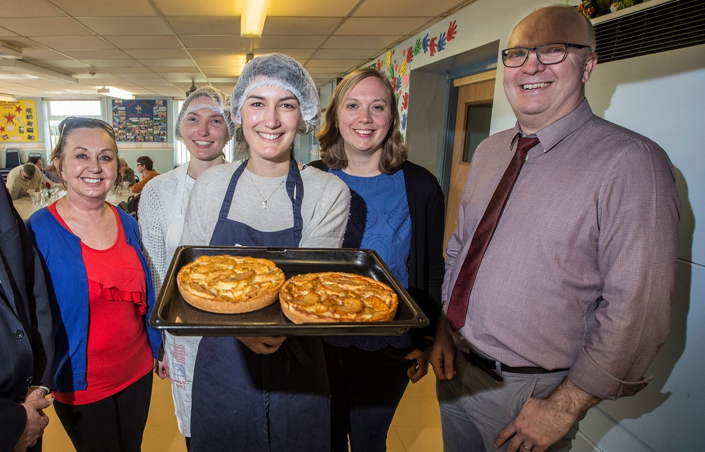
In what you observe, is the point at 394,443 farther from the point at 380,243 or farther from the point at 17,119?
the point at 17,119

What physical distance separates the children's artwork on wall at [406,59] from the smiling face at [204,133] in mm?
2082

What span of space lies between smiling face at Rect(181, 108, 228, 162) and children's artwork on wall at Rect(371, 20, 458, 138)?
208 centimetres

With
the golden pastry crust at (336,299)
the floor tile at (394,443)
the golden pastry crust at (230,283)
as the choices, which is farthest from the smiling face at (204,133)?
the floor tile at (394,443)

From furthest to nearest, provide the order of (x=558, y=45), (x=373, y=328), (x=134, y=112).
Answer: (x=134, y=112) < (x=558, y=45) < (x=373, y=328)

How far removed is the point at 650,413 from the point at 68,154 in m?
2.75

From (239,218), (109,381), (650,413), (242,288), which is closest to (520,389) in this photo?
(650,413)

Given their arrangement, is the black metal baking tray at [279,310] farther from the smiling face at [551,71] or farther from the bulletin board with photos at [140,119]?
the bulletin board with photos at [140,119]

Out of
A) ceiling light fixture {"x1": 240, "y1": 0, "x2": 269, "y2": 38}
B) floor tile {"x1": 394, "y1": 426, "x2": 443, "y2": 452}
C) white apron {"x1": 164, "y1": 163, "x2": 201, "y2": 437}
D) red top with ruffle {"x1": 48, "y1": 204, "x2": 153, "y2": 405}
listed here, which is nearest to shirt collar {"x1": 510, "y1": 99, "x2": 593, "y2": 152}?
white apron {"x1": 164, "y1": 163, "x2": 201, "y2": 437}

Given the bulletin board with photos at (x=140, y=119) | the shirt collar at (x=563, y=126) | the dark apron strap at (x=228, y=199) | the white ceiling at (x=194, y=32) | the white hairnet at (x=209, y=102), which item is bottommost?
the dark apron strap at (x=228, y=199)

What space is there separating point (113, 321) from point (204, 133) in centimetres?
100

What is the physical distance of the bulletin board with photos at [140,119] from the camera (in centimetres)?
1310

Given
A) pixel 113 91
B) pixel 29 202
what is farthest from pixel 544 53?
pixel 113 91

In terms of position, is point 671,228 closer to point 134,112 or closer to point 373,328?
point 373,328

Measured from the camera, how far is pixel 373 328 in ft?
3.03
